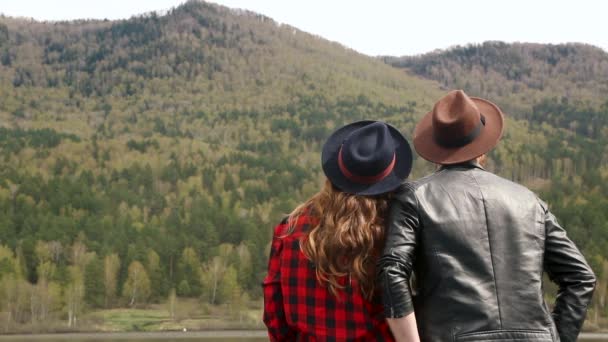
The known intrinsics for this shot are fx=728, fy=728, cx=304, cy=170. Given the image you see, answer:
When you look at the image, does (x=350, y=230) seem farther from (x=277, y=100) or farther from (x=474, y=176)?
(x=277, y=100)

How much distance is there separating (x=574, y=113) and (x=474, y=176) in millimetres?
174195

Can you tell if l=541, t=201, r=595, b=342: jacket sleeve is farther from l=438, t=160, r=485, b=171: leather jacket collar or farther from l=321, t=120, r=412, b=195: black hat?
l=321, t=120, r=412, b=195: black hat

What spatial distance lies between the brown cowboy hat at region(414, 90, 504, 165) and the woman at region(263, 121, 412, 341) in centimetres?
16

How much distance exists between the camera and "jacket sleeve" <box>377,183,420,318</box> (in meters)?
3.15

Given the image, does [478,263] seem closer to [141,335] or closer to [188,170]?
[141,335]

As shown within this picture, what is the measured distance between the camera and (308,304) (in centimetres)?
357

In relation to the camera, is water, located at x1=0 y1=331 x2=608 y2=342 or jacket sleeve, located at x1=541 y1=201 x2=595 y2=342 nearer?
jacket sleeve, located at x1=541 y1=201 x2=595 y2=342

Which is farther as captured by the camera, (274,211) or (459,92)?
(274,211)

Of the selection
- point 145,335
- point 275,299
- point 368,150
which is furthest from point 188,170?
point 368,150

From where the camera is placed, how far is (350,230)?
11.3 ft

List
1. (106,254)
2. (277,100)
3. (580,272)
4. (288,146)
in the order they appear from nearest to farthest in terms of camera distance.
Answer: (580,272) < (106,254) < (288,146) < (277,100)

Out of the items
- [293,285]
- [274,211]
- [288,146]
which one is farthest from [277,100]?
[293,285]

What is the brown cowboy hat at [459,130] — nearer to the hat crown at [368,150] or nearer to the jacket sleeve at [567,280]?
the hat crown at [368,150]

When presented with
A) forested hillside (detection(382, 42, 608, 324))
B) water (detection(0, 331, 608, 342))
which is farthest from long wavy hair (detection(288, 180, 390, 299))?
forested hillside (detection(382, 42, 608, 324))
